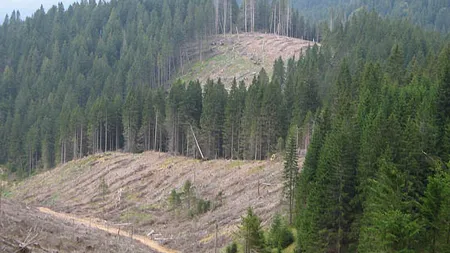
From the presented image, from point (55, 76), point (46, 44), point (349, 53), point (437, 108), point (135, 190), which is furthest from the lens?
point (46, 44)

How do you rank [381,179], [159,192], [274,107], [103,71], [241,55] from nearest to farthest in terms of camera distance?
[381,179] → [159,192] → [274,107] → [241,55] → [103,71]

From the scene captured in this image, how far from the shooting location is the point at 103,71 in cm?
14138

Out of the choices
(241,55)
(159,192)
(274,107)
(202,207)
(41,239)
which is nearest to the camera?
(41,239)

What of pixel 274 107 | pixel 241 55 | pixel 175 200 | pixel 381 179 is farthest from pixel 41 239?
pixel 241 55

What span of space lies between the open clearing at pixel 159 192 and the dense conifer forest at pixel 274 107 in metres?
5.86

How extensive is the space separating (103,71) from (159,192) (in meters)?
81.0

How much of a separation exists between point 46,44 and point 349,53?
105 meters

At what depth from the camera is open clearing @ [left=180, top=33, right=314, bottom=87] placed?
123 m

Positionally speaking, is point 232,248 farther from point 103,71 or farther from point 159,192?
point 103,71

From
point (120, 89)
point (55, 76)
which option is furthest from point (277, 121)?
point (55, 76)

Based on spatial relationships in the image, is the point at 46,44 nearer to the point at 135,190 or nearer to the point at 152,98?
the point at 152,98

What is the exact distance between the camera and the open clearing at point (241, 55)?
4824 inches

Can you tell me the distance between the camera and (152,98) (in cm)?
9269

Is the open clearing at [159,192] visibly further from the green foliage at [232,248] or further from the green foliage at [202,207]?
the green foliage at [232,248]
